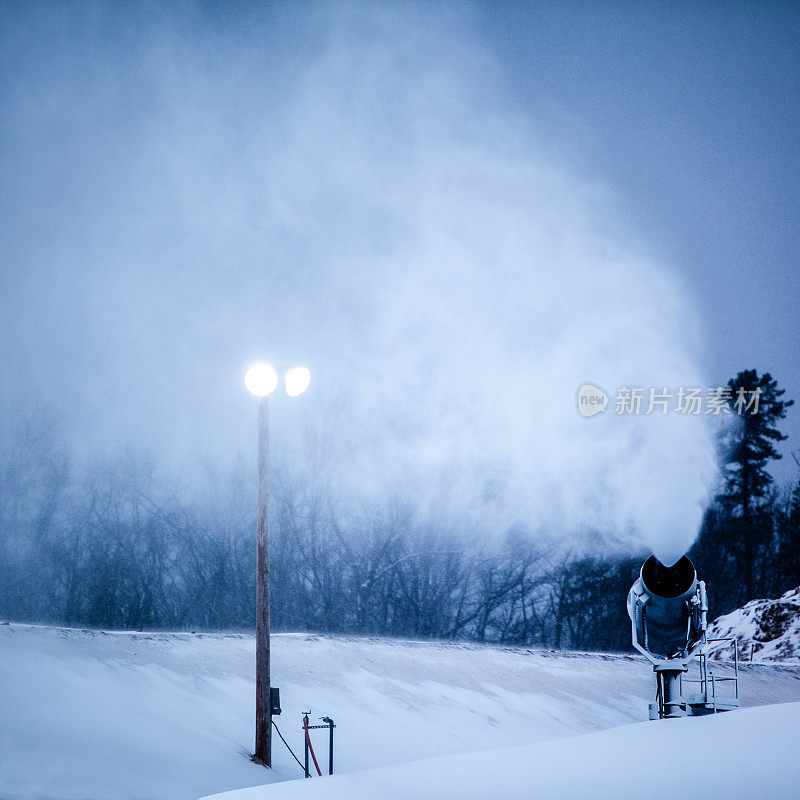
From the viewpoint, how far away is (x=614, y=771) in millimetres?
5973

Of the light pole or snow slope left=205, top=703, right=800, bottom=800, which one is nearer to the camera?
snow slope left=205, top=703, right=800, bottom=800

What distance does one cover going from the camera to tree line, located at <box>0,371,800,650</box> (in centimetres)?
3975

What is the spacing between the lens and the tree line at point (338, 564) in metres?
39.8

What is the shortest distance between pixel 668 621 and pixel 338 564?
37239 mm

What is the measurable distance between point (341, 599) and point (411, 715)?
2733cm

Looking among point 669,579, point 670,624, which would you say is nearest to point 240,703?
point 670,624

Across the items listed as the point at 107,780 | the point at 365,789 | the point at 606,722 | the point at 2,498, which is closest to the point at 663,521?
the point at 365,789

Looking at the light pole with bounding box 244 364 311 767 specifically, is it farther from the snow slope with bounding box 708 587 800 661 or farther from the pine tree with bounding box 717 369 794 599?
the pine tree with bounding box 717 369 794 599

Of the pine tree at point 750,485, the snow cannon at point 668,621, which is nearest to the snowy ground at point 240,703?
the snow cannon at point 668,621

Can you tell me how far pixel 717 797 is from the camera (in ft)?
16.4

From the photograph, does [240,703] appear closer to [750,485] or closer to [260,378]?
[260,378]

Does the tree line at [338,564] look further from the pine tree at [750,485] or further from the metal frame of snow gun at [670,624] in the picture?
the metal frame of snow gun at [670,624]

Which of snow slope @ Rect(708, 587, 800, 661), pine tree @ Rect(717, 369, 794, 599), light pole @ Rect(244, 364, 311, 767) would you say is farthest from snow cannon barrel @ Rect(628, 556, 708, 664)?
pine tree @ Rect(717, 369, 794, 599)

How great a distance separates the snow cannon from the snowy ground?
225 cm
